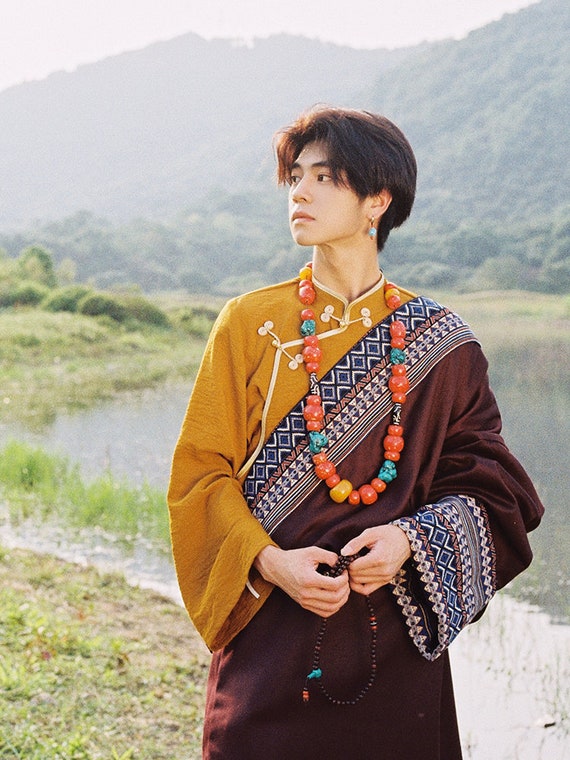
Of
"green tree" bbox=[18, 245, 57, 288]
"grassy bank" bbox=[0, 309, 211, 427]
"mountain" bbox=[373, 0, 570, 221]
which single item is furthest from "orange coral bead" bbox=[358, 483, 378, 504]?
"mountain" bbox=[373, 0, 570, 221]

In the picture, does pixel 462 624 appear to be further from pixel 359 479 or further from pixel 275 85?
pixel 275 85

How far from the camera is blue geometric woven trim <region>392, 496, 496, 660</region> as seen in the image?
1.41 meters

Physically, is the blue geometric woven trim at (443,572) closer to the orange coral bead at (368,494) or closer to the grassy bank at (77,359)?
the orange coral bead at (368,494)

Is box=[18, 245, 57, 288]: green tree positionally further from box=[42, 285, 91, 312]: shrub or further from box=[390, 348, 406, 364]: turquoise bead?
box=[390, 348, 406, 364]: turquoise bead

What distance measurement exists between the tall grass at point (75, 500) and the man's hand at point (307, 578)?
4000 mm

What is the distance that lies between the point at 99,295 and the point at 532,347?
27.3 ft

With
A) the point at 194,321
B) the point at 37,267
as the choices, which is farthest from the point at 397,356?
the point at 37,267

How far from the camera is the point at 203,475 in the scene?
1.46m

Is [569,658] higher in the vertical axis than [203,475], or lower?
lower

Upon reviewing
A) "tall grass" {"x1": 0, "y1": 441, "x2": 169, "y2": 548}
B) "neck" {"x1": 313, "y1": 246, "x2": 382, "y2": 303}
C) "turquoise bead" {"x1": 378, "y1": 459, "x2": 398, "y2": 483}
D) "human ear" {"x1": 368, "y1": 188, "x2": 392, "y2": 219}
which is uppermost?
"human ear" {"x1": 368, "y1": 188, "x2": 392, "y2": 219}

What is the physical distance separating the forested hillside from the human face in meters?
22.4

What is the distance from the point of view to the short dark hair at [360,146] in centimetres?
143

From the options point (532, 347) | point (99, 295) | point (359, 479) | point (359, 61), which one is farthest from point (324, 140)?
point (359, 61)

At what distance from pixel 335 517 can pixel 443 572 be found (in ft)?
0.60
